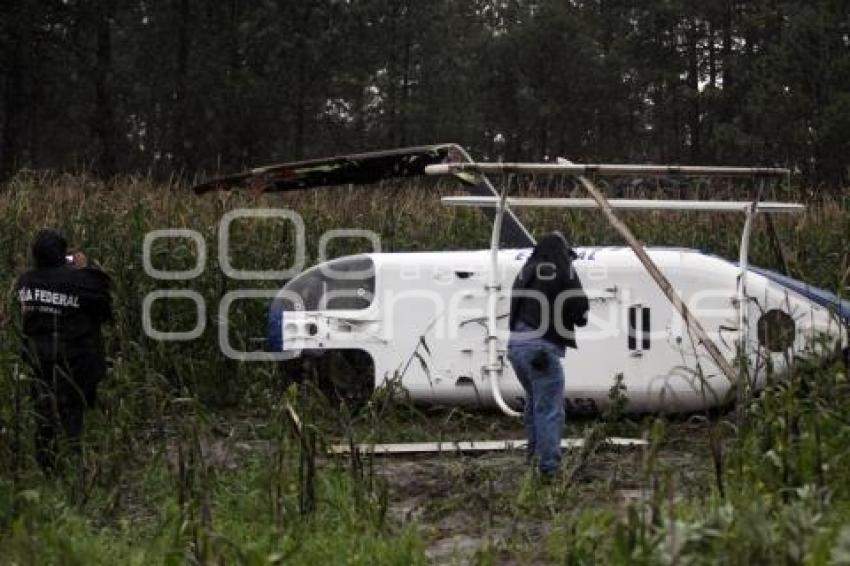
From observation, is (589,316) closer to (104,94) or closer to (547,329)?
(547,329)

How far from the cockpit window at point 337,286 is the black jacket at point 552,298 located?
8.78 ft

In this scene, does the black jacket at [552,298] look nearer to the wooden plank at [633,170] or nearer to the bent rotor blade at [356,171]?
the wooden plank at [633,170]

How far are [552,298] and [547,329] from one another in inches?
7.7

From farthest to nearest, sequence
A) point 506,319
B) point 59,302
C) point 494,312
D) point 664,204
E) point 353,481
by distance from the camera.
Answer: point 506,319 < point 494,312 < point 664,204 < point 59,302 < point 353,481

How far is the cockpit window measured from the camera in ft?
32.9

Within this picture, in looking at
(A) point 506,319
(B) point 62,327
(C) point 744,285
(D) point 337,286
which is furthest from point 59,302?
(C) point 744,285

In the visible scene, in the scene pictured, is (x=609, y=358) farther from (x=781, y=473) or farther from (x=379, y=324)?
(x=781, y=473)

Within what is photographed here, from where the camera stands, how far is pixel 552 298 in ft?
24.3

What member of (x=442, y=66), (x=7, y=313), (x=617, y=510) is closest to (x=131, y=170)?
(x=442, y=66)

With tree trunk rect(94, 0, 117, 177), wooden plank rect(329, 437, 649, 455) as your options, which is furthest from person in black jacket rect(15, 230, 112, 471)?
tree trunk rect(94, 0, 117, 177)

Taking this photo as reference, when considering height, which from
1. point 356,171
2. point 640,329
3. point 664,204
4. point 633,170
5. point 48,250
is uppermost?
point 356,171

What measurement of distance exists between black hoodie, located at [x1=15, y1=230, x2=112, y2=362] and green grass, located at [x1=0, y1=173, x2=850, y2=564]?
357 mm

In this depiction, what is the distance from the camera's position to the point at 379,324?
987cm

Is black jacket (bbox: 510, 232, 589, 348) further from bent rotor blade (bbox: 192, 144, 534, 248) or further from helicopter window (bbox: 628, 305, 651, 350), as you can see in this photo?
bent rotor blade (bbox: 192, 144, 534, 248)
